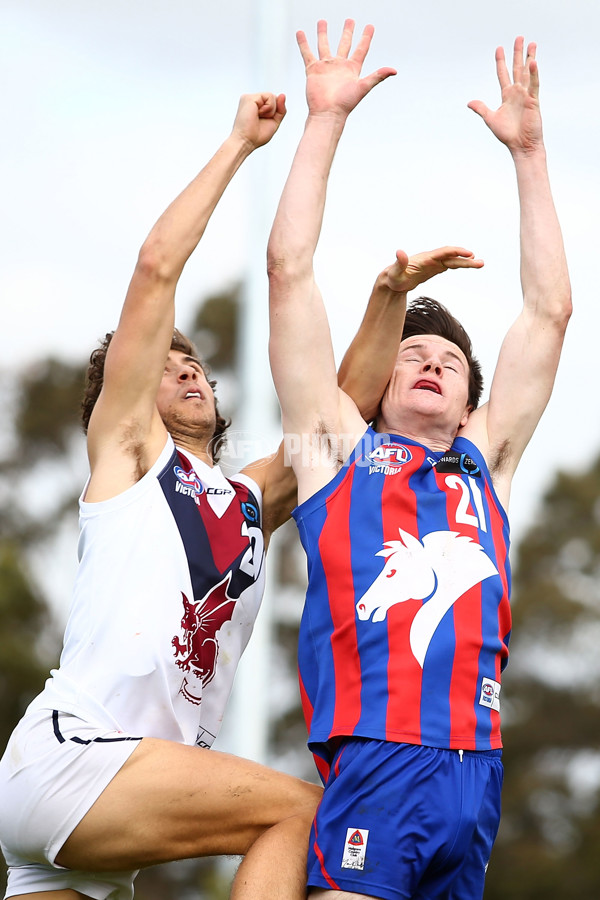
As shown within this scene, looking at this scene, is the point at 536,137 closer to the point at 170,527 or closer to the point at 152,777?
the point at 170,527

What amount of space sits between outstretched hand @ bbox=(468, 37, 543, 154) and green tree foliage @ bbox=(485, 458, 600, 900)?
1405cm

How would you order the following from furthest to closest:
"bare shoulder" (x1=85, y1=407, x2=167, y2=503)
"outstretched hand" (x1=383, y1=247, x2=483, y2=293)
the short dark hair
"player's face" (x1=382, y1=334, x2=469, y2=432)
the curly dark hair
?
the curly dark hair, the short dark hair, "player's face" (x1=382, y1=334, x2=469, y2=432), "outstretched hand" (x1=383, y1=247, x2=483, y2=293), "bare shoulder" (x1=85, y1=407, x2=167, y2=503)

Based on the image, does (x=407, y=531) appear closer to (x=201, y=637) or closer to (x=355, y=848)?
(x=201, y=637)

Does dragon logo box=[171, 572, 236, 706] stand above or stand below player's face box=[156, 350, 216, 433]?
→ below

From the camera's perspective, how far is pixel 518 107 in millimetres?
4719

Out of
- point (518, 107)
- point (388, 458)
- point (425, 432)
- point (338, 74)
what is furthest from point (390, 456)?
point (518, 107)

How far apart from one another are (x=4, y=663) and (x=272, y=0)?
10.5m

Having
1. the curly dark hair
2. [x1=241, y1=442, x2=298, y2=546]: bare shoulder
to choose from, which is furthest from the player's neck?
the curly dark hair

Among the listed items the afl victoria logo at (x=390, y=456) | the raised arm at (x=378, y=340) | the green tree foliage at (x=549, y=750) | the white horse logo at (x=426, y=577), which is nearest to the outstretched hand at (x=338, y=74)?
the raised arm at (x=378, y=340)

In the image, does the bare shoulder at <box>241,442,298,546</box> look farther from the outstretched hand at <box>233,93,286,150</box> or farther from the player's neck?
the outstretched hand at <box>233,93,286,150</box>

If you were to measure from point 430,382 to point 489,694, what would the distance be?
1245 millimetres

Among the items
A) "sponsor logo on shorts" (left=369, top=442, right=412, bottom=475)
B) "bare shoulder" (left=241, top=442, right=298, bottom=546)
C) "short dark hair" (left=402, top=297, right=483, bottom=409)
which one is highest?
"short dark hair" (left=402, top=297, right=483, bottom=409)

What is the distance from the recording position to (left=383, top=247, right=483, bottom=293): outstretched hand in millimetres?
4152

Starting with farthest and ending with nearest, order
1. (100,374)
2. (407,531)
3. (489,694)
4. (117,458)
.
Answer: (100,374) < (117,458) < (407,531) < (489,694)
